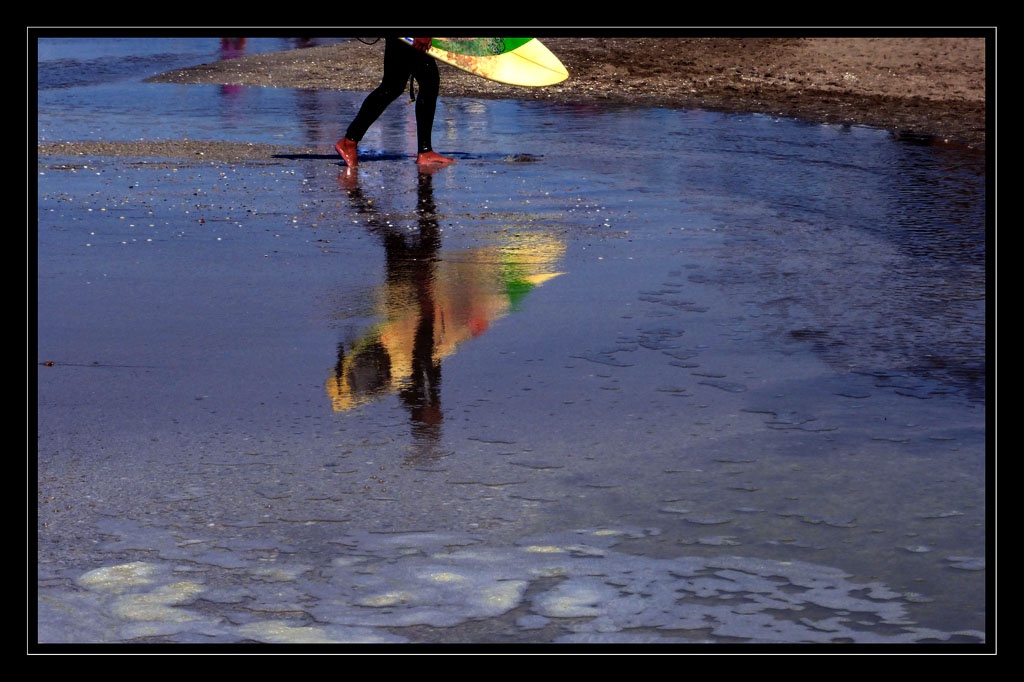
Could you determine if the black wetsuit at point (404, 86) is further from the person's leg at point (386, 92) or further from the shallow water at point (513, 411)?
the shallow water at point (513, 411)

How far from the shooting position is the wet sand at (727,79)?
496 inches

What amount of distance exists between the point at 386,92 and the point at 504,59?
207 centimetres

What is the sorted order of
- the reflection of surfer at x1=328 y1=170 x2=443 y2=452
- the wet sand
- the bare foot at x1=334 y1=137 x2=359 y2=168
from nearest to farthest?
the reflection of surfer at x1=328 y1=170 x2=443 y2=452
the bare foot at x1=334 y1=137 x2=359 y2=168
the wet sand

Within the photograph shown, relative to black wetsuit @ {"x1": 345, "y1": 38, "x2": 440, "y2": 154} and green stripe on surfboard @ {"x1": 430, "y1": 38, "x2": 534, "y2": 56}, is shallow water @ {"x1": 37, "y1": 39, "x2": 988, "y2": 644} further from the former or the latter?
green stripe on surfboard @ {"x1": 430, "y1": 38, "x2": 534, "y2": 56}

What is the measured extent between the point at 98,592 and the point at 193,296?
10.8 ft

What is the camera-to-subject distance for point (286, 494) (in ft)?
14.0

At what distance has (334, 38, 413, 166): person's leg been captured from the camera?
34.8ft

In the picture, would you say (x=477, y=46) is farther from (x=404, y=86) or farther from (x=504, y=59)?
(x=404, y=86)

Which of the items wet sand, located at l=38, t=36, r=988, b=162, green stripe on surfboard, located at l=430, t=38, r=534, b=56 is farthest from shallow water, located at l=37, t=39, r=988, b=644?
wet sand, located at l=38, t=36, r=988, b=162

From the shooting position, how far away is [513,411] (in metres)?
5.08

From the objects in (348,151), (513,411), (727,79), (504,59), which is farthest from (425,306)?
(727,79)

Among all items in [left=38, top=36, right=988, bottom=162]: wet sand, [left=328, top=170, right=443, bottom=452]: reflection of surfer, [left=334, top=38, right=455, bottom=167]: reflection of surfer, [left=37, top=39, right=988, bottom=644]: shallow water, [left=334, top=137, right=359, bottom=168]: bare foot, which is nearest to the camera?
[left=37, top=39, right=988, bottom=644]: shallow water

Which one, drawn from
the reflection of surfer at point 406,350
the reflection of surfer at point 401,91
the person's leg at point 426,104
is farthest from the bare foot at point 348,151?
the reflection of surfer at point 406,350
